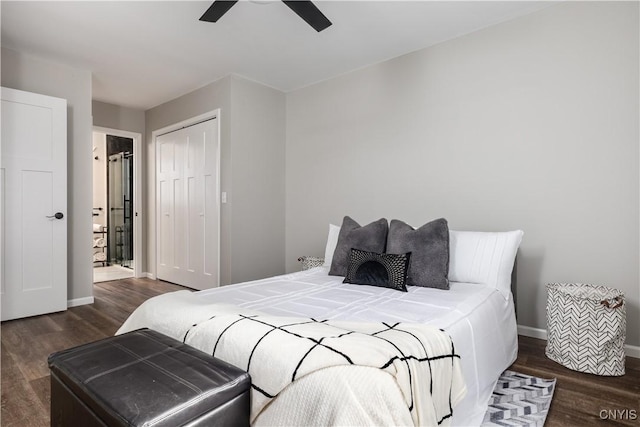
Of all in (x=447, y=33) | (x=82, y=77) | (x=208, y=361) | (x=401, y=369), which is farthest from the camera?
(x=82, y=77)

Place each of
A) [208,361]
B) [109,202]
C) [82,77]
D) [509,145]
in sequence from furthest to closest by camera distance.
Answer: [109,202], [82,77], [509,145], [208,361]

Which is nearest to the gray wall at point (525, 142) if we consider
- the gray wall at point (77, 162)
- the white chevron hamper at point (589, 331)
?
the white chevron hamper at point (589, 331)

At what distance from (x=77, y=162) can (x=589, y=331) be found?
4.68m

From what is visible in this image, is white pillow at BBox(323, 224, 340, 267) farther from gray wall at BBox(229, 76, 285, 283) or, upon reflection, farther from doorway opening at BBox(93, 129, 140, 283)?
doorway opening at BBox(93, 129, 140, 283)

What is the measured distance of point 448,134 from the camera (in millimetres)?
3045

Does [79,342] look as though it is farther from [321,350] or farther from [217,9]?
[217,9]

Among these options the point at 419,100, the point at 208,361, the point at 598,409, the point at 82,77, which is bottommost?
the point at 598,409

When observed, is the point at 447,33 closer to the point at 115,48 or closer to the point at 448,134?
the point at 448,134

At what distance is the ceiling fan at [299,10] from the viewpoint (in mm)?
2172

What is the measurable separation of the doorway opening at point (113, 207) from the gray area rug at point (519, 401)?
5.38 m

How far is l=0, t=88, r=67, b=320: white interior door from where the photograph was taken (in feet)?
10.2

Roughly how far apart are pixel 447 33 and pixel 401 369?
288 cm

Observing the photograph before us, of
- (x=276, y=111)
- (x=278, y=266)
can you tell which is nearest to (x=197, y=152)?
(x=276, y=111)

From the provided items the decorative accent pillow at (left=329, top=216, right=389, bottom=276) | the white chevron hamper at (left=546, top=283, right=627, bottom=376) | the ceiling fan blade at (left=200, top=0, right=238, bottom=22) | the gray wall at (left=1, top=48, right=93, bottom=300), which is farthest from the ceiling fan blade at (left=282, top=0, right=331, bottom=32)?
the gray wall at (left=1, top=48, right=93, bottom=300)
